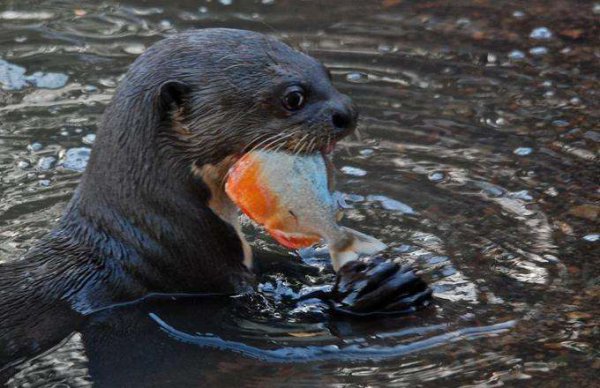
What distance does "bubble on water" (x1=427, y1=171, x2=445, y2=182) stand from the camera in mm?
5199

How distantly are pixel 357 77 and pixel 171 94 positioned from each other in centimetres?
251

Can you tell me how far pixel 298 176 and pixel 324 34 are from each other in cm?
316

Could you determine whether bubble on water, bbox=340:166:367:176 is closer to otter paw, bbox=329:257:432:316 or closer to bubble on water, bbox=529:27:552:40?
otter paw, bbox=329:257:432:316

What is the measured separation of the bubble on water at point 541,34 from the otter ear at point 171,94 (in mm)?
3297

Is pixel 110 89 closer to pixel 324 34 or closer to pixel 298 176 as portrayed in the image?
pixel 324 34

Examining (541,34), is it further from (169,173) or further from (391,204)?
(169,173)

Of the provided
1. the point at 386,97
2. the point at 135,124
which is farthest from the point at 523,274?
the point at 386,97

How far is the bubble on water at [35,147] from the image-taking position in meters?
5.55

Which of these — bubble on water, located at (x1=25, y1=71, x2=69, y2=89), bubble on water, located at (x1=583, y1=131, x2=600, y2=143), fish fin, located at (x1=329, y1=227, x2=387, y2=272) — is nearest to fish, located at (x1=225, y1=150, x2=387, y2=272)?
fish fin, located at (x1=329, y1=227, x2=387, y2=272)

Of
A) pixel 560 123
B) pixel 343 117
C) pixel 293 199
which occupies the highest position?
pixel 343 117

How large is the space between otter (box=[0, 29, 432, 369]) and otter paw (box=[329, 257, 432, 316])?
0.02m

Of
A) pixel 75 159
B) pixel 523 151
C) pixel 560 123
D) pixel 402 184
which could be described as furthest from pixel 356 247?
pixel 560 123

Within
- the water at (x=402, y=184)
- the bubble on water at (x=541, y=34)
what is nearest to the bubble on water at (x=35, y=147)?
the water at (x=402, y=184)

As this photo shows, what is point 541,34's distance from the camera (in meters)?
6.79
